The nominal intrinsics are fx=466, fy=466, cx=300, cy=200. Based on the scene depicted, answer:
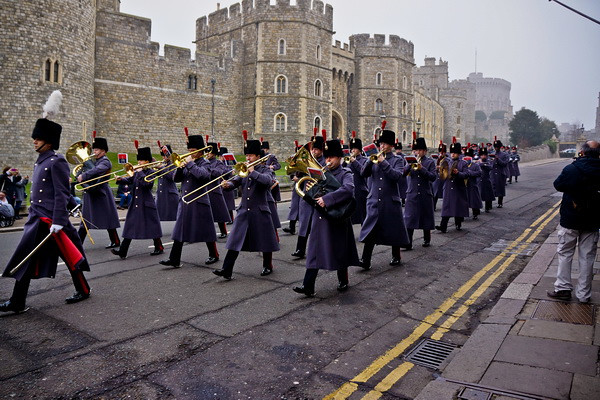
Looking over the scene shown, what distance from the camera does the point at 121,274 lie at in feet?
25.3

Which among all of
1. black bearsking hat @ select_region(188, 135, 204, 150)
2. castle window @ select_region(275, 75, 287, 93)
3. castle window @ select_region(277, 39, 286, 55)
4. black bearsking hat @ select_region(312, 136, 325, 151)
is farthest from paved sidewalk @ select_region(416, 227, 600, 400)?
castle window @ select_region(277, 39, 286, 55)

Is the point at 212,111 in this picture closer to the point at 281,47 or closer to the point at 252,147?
the point at 281,47

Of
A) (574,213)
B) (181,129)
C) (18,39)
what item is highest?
(18,39)

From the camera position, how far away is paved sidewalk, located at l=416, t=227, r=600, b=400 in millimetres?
3801

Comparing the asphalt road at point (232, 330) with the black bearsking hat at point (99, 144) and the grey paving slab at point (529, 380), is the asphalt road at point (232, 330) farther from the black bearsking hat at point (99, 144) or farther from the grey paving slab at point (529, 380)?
the black bearsking hat at point (99, 144)

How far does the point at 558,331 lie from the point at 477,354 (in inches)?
46.8

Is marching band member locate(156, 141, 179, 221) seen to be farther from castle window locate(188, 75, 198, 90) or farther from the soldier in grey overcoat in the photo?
castle window locate(188, 75, 198, 90)

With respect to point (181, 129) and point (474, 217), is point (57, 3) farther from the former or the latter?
point (474, 217)

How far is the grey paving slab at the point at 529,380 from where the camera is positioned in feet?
12.3

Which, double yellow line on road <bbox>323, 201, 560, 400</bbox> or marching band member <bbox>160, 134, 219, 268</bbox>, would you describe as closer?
double yellow line on road <bbox>323, 201, 560, 400</bbox>

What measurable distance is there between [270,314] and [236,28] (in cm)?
4035

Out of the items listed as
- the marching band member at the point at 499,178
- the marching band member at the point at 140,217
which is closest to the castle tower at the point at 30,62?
the marching band member at the point at 140,217

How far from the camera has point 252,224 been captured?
746 centimetres

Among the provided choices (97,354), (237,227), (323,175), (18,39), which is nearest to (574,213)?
(323,175)
